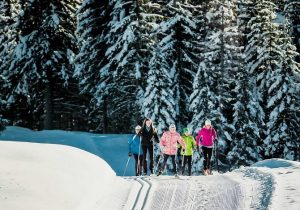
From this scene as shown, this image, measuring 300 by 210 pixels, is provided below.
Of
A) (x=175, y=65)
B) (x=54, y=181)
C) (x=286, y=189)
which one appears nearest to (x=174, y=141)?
(x=286, y=189)

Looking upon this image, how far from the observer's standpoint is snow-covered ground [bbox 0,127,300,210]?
873 centimetres

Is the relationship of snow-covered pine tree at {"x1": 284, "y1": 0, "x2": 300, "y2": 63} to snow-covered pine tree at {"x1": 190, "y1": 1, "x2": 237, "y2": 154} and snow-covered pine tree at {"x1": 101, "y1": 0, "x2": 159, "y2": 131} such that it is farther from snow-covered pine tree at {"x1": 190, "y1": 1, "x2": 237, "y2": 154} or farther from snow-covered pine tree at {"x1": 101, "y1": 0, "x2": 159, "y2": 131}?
snow-covered pine tree at {"x1": 101, "y1": 0, "x2": 159, "y2": 131}

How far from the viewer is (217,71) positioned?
102 feet

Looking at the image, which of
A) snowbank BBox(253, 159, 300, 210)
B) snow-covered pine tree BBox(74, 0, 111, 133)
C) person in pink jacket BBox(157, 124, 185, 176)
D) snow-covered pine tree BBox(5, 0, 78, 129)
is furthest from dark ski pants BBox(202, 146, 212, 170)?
snow-covered pine tree BBox(5, 0, 78, 129)

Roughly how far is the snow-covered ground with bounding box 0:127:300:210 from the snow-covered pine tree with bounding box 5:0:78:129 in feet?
67.2

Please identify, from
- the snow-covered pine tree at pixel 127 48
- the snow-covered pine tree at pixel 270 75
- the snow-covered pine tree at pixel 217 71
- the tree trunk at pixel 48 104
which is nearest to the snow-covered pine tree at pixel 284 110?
the snow-covered pine tree at pixel 270 75

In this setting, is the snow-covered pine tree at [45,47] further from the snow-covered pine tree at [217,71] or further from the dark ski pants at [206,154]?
the dark ski pants at [206,154]

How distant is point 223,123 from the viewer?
29.3m

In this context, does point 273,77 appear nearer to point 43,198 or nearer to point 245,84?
point 245,84

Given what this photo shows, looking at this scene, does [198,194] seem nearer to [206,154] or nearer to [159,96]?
[206,154]

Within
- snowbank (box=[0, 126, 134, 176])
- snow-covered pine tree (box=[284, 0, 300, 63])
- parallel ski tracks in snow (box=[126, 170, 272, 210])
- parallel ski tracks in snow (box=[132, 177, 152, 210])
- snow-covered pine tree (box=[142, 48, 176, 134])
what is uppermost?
snow-covered pine tree (box=[284, 0, 300, 63])

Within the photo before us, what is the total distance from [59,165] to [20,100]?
93.3 feet

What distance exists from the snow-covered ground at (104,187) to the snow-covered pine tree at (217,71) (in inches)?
632

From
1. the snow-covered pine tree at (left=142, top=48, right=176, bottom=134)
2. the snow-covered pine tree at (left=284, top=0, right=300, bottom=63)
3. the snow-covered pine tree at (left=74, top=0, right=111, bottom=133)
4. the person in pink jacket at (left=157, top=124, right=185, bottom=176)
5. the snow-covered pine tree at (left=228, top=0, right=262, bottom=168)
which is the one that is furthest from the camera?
the snow-covered pine tree at (left=284, top=0, right=300, bottom=63)
